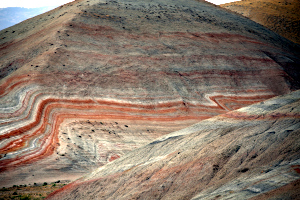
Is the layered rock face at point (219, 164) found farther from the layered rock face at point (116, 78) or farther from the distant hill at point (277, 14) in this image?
the distant hill at point (277, 14)

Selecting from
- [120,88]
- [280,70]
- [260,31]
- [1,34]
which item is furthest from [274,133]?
[1,34]

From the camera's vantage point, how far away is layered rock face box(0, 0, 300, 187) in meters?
12.7

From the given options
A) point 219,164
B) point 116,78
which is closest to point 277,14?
point 116,78

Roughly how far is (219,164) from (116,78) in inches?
487

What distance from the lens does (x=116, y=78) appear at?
1778cm

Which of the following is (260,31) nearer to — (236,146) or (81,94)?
(81,94)

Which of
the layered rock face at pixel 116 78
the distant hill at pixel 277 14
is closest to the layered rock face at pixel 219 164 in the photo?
the layered rock face at pixel 116 78

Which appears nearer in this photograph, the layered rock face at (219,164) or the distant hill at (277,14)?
the layered rock face at (219,164)

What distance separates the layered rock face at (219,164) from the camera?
5.25 meters

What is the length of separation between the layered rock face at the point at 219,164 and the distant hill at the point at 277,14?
129ft

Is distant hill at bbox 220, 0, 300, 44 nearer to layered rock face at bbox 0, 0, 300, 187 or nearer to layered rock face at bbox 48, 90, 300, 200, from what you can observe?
layered rock face at bbox 0, 0, 300, 187

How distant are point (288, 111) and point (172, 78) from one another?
12.2 m

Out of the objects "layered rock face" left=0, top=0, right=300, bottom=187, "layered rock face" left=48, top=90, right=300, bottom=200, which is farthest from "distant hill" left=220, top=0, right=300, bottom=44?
"layered rock face" left=48, top=90, right=300, bottom=200

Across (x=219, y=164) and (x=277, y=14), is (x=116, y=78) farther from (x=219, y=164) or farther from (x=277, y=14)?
(x=277, y=14)
